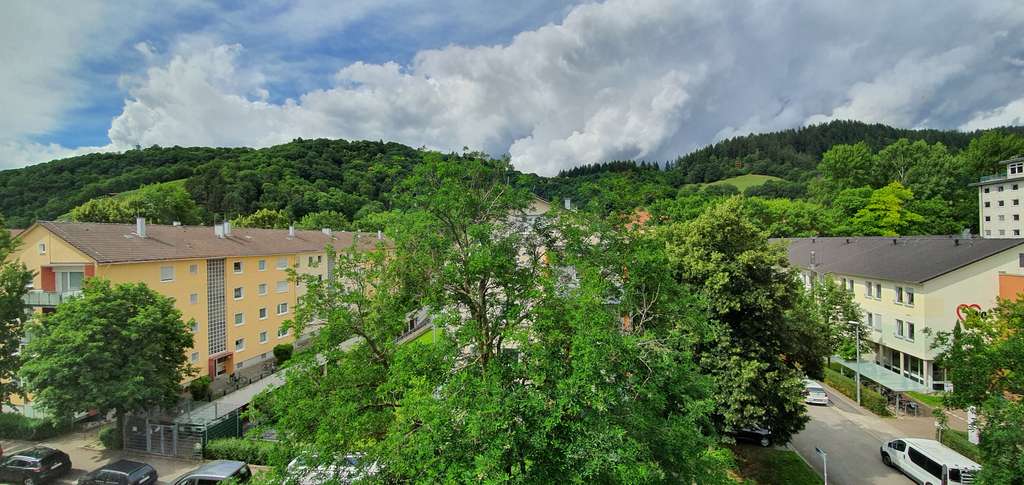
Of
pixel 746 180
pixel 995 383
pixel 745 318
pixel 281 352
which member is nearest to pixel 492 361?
pixel 745 318

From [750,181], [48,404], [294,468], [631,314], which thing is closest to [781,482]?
[631,314]

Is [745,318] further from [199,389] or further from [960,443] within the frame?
[199,389]

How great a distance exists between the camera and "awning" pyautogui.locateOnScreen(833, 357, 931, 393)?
23297 millimetres

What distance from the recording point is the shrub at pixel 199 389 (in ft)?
78.8

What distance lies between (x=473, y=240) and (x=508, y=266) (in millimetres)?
889

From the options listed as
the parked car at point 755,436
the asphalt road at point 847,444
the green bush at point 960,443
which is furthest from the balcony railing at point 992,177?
the parked car at point 755,436

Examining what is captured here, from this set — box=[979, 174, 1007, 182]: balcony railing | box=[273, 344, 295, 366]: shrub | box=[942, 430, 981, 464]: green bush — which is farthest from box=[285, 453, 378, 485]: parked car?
box=[979, 174, 1007, 182]: balcony railing

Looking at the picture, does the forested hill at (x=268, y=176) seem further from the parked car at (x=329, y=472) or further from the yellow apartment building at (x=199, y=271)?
the yellow apartment building at (x=199, y=271)

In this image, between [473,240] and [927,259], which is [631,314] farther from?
[927,259]

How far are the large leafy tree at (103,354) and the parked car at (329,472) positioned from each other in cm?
1271

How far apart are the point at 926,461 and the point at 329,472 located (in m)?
20.1

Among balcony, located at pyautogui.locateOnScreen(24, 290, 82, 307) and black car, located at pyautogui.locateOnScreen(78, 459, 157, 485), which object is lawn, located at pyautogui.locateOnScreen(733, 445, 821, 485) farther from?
balcony, located at pyautogui.locateOnScreen(24, 290, 82, 307)

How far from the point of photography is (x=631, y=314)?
395 inches

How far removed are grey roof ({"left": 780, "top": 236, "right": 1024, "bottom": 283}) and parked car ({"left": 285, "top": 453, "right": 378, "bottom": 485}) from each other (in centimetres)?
1655
